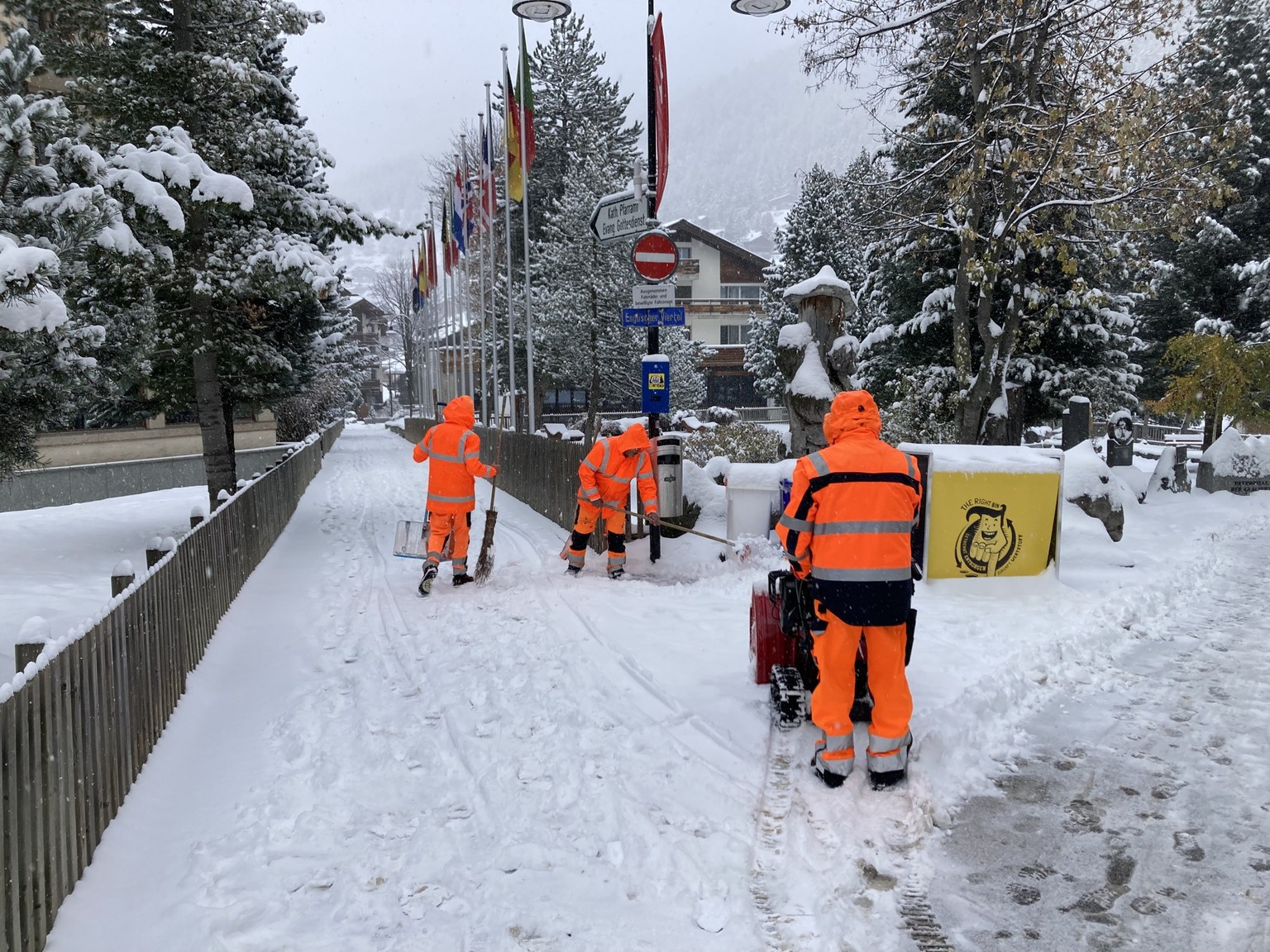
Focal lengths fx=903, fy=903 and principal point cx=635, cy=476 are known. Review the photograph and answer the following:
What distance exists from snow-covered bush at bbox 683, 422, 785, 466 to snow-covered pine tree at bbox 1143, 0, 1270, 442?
15264 millimetres

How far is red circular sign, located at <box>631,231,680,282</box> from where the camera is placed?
938cm

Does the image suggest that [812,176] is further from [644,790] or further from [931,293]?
[644,790]

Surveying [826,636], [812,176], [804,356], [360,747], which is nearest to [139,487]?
[804,356]

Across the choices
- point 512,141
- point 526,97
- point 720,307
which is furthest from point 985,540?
point 720,307

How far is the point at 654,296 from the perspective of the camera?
9453mm

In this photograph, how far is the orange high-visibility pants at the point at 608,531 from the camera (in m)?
9.73

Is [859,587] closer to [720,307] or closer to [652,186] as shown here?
[652,186]

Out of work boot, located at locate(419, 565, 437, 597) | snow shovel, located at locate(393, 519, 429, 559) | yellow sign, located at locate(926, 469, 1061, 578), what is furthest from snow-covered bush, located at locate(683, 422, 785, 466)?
work boot, located at locate(419, 565, 437, 597)

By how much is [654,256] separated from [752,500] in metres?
2.92

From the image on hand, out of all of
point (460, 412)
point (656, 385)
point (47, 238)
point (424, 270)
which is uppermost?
point (424, 270)

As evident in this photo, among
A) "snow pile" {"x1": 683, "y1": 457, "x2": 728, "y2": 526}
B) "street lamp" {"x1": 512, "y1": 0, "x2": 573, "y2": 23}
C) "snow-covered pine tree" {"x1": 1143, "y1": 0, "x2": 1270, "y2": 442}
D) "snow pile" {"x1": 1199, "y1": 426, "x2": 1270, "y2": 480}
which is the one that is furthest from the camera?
"snow-covered pine tree" {"x1": 1143, "y1": 0, "x2": 1270, "y2": 442}

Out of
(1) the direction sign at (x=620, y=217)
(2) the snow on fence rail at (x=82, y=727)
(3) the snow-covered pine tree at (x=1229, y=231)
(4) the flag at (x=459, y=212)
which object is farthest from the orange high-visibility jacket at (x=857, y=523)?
(3) the snow-covered pine tree at (x=1229, y=231)

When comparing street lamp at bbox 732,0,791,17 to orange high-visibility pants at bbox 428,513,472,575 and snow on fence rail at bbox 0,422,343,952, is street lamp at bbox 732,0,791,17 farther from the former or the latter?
snow on fence rail at bbox 0,422,343,952

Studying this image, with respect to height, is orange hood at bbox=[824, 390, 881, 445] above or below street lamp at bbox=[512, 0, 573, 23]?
below
